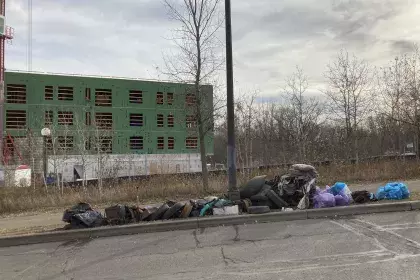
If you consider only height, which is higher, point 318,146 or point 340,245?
point 318,146

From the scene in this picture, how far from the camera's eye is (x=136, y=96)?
61.2m

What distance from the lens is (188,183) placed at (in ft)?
51.9

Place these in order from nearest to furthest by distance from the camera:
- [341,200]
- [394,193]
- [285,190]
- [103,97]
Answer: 1. [341,200]
2. [285,190]
3. [394,193]
4. [103,97]

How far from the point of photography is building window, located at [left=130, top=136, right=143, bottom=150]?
6027 cm

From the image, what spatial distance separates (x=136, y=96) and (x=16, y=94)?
50.3 feet

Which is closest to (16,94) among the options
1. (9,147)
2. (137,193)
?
(9,147)

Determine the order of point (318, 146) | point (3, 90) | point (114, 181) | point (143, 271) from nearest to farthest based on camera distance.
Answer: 1. point (143, 271)
2. point (114, 181)
3. point (318, 146)
4. point (3, 90)

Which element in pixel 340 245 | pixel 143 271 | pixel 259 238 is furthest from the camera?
pixel 259 238

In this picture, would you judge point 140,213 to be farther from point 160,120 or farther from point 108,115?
point 160,120

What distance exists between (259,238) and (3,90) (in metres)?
49.8

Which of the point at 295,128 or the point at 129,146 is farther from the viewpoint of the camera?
the point at 129,146

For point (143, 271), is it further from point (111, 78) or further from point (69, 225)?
point (111, 78)

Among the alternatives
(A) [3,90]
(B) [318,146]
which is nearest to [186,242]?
(B) [318,146]

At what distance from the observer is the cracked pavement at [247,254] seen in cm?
596
